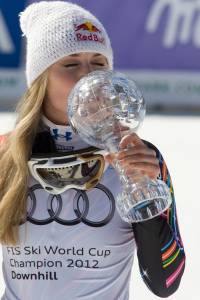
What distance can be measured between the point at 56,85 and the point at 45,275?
1.28 feet

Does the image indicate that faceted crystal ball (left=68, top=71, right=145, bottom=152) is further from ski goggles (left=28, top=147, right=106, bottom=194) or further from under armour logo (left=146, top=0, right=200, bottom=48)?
under armour logo (left=146, top=0, right=200, bottom=48)

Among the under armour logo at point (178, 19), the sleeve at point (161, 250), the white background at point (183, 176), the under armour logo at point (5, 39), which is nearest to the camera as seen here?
the sleeve at point (161, 250)

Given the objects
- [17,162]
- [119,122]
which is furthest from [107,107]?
[17,162]

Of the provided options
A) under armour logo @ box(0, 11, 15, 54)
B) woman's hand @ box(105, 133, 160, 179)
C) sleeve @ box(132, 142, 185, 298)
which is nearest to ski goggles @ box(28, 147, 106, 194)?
sleeve @ box(132, 142, 185, 298)

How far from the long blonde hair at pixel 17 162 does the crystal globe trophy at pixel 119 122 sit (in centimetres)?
24

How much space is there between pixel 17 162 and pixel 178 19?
20.7ft

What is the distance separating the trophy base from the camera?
130cm

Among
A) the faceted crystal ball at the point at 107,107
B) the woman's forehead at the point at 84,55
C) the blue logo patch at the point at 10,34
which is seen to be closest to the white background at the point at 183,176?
the woman's forehead at the point at 84,55

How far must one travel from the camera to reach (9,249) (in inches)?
62.5

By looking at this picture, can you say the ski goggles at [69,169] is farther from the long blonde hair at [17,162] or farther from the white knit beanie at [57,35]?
the white knit beanie at [57,35]

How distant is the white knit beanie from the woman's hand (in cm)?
36

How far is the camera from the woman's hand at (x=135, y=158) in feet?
4.18

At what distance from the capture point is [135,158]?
1.27 m

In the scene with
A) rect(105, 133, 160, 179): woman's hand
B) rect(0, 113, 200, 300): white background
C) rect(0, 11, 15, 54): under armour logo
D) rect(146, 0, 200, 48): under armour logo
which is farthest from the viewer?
rect(0, 11, 15, 54): under armour logo
